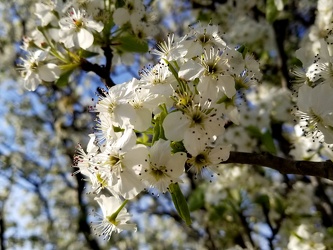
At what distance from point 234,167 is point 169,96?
3326mm

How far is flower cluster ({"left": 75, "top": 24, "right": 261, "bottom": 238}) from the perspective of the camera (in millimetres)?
1274

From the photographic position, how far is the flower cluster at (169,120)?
4.18 feet

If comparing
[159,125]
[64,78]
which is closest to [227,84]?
[159,125]

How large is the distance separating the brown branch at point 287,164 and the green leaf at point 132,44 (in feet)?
3.13

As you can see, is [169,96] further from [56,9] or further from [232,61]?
[56,9]

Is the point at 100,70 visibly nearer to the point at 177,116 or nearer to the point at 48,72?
the point at 48,72

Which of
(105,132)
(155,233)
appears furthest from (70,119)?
(105,132)

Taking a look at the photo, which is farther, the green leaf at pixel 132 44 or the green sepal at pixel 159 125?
the green leaf at pixel 132 44

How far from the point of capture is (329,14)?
7.91 ft

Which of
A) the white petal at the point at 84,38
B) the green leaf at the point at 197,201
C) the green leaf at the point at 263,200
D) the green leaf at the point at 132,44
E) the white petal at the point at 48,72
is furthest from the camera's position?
the green leaf at the point at 197,201

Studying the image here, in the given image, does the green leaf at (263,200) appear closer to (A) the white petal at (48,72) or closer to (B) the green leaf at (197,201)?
(B) the green leaf at (197,201)

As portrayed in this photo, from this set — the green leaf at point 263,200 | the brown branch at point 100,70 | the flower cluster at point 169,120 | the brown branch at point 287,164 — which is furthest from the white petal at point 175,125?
the green leaf at point 263,200

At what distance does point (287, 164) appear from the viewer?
1369 mm

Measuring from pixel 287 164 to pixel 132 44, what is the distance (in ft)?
3.57
